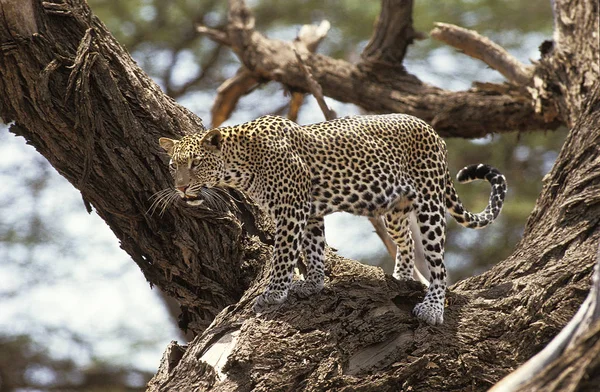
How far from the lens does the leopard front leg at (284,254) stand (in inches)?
304

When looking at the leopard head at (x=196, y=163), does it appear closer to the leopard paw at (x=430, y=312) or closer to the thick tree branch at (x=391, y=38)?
the leopard paw at (x=430, y=312)

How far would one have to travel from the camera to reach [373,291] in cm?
794

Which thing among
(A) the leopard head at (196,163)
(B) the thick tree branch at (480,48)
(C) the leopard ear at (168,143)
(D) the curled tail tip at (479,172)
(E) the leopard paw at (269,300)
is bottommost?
(E) the leopard paw at (269,300)

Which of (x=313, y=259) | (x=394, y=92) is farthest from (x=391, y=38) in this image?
(x=313, y=259)

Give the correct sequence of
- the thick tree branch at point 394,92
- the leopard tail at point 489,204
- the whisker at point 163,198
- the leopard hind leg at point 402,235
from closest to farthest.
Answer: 1. the whisker at point 163,198
2. the leopard hind leg at point 402,235
3. the leopard tail at point 489,204
4. the thick tree branch at point 394,92

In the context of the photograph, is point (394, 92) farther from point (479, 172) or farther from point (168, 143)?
point (168, 143)

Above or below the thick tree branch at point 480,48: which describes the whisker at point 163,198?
below

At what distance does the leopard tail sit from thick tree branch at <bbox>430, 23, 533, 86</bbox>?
3.79 m

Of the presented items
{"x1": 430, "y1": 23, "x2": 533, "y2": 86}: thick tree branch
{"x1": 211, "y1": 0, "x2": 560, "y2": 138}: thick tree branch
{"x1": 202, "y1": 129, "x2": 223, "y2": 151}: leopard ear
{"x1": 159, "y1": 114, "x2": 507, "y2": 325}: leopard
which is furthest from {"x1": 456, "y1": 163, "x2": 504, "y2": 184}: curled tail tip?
{"x1": 430, "y1": 23, "x2": 533, "y2": 86}: thick tree branch

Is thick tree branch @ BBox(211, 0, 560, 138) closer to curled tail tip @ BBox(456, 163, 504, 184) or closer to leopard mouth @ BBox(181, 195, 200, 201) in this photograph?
curled tail tip @ BBox(456, 163, 504, 184)

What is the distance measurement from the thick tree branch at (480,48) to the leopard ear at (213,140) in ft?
18.9

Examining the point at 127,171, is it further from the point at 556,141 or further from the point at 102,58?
the point at 556,141

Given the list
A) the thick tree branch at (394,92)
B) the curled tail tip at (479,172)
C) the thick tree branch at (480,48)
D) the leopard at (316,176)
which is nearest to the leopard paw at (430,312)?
the leopard at (316,176)

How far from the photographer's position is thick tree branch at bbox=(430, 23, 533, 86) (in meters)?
12.5
